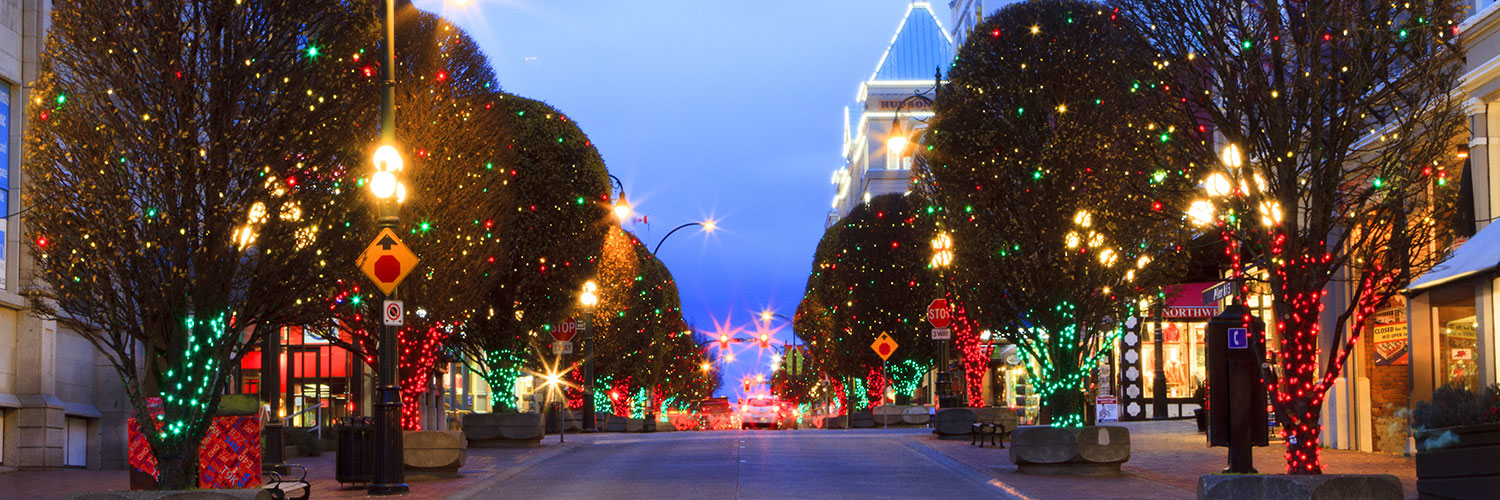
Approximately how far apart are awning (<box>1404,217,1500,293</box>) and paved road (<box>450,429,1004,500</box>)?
19.1ft

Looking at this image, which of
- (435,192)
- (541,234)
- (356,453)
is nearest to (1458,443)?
(356,453)

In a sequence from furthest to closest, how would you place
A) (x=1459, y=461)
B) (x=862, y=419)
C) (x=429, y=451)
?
(x=862, y=419), (x=429, y=451), (x=1459, y=461)

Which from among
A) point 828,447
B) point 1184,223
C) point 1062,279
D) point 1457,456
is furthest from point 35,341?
point 1457,456

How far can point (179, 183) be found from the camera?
48.2 feet

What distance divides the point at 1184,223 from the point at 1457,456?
10.7 feet

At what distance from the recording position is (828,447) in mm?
31297

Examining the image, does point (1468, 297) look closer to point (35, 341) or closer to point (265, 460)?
point (265, 460)

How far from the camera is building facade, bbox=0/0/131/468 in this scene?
25219 millimetres

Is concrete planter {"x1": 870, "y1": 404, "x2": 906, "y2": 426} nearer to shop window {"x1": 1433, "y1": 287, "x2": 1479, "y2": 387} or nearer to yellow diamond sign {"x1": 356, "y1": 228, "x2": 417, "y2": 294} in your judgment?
shop window {"x1": 1433, "y1": 287, "x2": 1479, "y2": 387}

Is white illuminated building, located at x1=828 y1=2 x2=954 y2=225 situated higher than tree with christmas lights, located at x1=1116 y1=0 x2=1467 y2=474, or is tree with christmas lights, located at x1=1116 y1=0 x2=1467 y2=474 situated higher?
white illuminated building, located at x1=828 y1=2 x2=954 y2=225

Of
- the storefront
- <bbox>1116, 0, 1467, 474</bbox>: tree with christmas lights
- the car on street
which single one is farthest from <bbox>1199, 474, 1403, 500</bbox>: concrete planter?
the car on street

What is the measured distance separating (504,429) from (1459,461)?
24349 millimetres

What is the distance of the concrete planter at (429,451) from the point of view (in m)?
22.6

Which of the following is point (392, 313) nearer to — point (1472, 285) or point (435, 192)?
point (435, 192)
